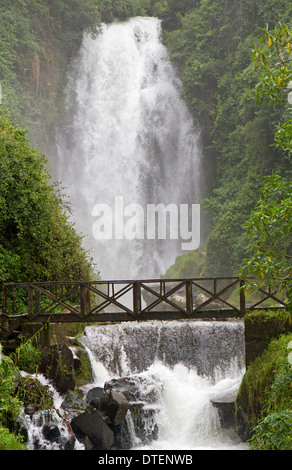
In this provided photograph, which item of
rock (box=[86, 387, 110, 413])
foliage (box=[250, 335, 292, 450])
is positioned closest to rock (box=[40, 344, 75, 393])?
rock (box=[86, 387, 110, 413])

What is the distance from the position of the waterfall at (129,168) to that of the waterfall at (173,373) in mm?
19917

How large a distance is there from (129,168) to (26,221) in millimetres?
20617

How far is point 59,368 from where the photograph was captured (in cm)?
1458

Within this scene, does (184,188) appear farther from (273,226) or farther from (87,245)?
(273,226)

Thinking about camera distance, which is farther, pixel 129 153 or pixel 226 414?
pixel 129 153

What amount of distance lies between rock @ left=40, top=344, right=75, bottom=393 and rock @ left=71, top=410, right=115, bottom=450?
95 cm

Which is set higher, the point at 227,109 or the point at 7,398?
the point at 227,109

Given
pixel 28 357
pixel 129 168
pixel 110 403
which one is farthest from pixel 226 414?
Result: pixel 129 168

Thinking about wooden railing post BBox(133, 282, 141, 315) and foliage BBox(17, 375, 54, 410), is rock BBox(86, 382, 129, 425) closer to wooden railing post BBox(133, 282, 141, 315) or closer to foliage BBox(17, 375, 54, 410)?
foliage BBox(17, 375, 54, 410)

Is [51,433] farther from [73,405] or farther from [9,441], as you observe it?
[9,441]

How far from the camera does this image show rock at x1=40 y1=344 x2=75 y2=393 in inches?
573

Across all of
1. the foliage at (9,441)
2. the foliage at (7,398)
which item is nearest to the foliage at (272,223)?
the foliage at (9,441)

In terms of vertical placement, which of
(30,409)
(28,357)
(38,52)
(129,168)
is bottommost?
(30,409)

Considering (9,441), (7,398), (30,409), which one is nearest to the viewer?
(9,441)
